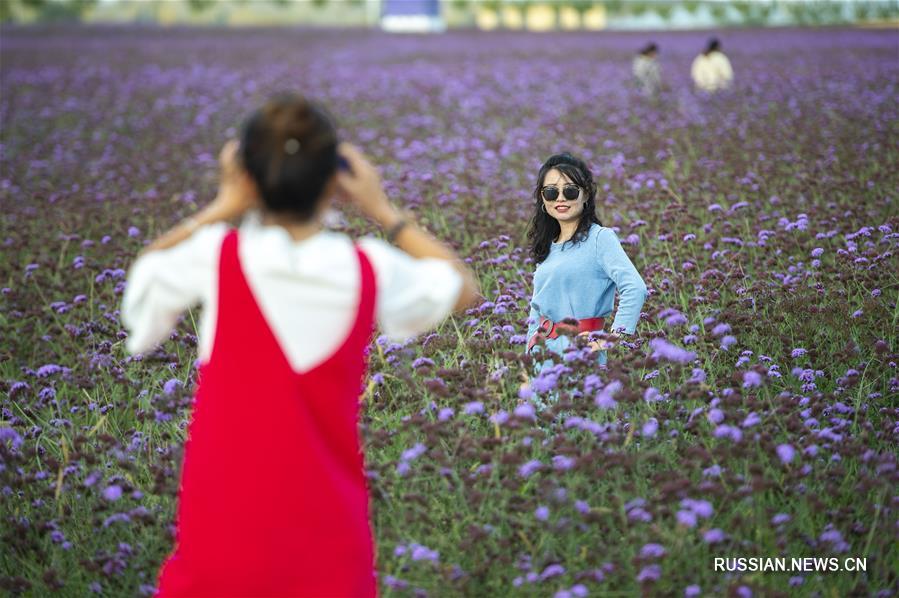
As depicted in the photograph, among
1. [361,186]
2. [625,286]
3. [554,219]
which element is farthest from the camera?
[554,219]

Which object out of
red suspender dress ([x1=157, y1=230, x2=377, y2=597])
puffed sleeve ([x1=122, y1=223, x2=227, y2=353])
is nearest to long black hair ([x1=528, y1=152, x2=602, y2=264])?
red suspender dress ([x1=157, y1=230, x2=377, y2=597])

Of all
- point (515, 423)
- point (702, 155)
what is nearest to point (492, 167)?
point (702, 155)

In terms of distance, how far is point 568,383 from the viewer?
3102 mm

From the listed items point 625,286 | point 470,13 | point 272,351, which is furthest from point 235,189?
point 470,13

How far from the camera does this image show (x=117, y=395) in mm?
4090

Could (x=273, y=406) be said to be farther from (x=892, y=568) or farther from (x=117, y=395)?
(x=117, y=395)

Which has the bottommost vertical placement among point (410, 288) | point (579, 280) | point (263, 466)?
point (579, 280)

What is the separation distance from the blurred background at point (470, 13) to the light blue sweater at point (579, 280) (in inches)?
1565

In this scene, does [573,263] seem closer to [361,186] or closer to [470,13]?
[361,186]

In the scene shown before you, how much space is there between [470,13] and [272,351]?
62575mm

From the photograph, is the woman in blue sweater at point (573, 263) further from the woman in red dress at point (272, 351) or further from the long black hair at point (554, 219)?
the woman in red dress at point (272, 351)

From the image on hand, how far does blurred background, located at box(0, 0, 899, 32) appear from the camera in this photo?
150 ft

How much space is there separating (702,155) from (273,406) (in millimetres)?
7257

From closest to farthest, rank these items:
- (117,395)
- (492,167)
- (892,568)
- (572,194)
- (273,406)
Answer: (273,406) < (892,568) < (572,194) < (117,395) < (492,167)
